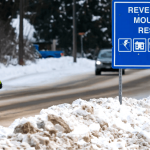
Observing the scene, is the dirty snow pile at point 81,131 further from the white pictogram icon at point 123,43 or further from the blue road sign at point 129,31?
the white pictogram icon at point 123,43

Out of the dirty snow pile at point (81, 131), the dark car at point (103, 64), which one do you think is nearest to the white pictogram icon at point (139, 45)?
the dirty snow pile at point (81, 131)

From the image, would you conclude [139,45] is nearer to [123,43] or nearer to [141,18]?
[123,43]

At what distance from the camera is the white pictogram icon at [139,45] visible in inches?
370

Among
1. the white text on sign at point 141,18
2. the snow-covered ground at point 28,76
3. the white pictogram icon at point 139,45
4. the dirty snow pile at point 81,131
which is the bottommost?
the snow-covered ground at point 28,76

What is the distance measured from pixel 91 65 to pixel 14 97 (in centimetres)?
2099

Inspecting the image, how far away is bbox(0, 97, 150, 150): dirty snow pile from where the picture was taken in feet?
19.8

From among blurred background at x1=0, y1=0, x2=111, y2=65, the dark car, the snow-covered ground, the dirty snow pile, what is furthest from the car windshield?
blurred background at x1=0, y1=0, x2=111, y2=65

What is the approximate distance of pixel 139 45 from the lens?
31.0 feet

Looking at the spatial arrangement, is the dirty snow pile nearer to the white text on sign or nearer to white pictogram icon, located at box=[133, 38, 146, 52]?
white pictogram icon, located at box=[133, 38, 146, 52]

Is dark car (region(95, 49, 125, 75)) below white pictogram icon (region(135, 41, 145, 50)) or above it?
below

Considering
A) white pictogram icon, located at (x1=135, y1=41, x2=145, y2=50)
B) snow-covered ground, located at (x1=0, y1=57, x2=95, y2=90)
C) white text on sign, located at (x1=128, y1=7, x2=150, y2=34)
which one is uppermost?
white text on sign, located at (x1=128, y1=7, x2=150, y2=34)

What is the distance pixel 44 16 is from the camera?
66438 mm

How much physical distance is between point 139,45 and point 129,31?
0.39 metres

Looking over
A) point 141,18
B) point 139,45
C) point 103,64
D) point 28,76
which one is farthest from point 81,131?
point 103,64
